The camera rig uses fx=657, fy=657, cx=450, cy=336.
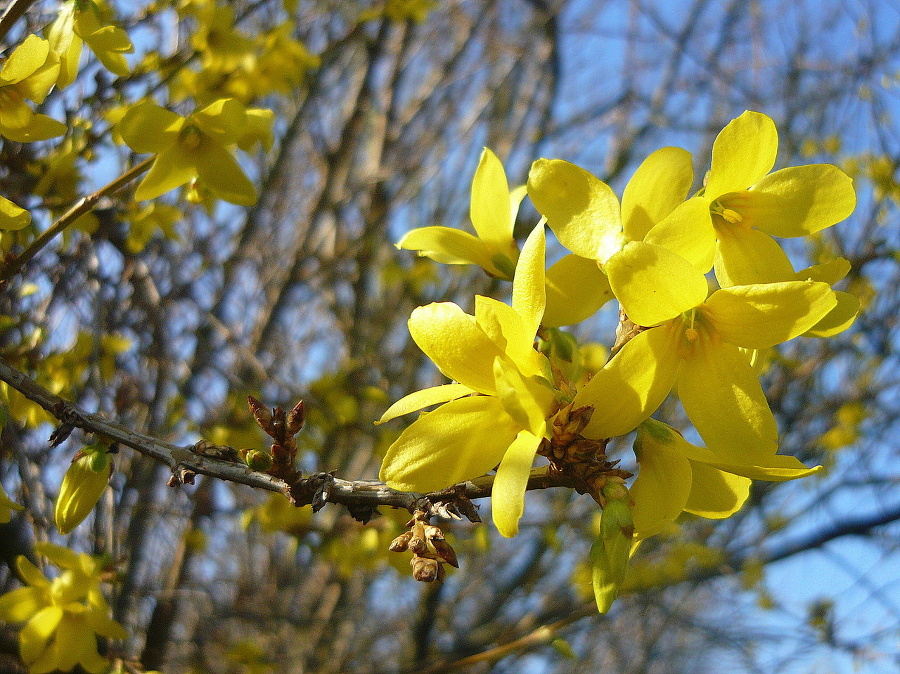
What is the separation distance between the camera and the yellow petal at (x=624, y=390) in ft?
2.90

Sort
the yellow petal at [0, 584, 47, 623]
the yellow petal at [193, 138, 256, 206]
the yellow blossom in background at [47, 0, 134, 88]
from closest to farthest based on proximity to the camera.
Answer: the yellow blossom in background at [47, 0, 134, 88], the yellow petal at [193, 138, 256, 206], the yellow petal at [0, 584, 47, 623]

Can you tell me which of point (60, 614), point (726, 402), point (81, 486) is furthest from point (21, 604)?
point (726, 402)

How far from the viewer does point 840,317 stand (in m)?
1.05

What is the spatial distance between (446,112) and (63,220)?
433cm

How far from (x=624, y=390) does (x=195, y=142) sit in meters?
1.14

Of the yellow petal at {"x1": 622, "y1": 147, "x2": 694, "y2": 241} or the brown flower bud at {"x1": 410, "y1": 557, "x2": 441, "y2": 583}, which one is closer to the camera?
the brown flower bud at {"x1": 410, "y1": 557, "x2": 441, "y2": 583}

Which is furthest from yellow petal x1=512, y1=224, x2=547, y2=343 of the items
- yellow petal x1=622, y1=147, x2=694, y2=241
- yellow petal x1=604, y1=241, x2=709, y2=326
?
yellow petal x1=622, y1=147, x2=694, y2=241

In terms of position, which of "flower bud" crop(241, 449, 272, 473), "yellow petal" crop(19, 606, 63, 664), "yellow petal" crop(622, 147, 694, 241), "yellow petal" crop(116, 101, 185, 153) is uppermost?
"yellow petal" crop(116, 101, 185, 153)

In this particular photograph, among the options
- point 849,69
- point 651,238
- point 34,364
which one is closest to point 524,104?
point 849,69

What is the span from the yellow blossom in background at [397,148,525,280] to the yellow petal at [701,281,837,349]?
447mm

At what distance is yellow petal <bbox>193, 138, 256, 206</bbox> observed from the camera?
59.4 inches

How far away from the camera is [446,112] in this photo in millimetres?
5188

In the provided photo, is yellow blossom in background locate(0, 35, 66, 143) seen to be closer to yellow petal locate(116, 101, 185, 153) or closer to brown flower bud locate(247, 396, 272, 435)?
yellow petal locate(116, 101, 185, 153)

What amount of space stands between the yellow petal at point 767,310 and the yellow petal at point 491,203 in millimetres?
449
